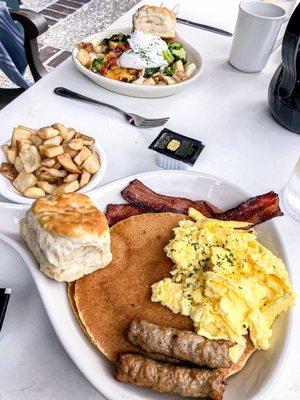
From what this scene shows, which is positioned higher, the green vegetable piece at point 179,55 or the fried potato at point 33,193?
the green vegetable piece at point 179,55

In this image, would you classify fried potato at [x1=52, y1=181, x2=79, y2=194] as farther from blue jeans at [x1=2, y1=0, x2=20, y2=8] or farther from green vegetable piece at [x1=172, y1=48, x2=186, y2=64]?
blue jeans at [x1=2, y1=0, x2=20, y2=8]

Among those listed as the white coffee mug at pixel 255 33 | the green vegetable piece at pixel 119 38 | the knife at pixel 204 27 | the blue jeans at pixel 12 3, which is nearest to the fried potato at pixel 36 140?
the green vegetable piece at pixel 119 38

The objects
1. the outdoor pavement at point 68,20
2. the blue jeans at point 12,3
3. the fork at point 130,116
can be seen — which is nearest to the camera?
the fork at point 130,116

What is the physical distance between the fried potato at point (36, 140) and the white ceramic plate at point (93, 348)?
26cm

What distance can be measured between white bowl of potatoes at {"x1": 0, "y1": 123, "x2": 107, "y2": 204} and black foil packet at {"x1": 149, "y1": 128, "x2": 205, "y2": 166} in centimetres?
22

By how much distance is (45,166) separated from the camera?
1.26 m

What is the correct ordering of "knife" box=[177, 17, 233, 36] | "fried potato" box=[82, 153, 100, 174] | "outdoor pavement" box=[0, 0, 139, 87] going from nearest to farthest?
"fried potato" box=[82, 153, 100, 174]
"knife" box=[177, 17, 233, 36]
"outdoor pavement" box=[0, 0, 139, 87]

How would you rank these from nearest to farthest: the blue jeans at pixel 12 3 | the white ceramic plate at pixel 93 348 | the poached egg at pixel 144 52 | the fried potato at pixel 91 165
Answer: the white ceramic plate at pixel 93 348
the fried potato at pixel 91 165
the poached egg at pixel 144 52
the blue jeans at pixel 12 3

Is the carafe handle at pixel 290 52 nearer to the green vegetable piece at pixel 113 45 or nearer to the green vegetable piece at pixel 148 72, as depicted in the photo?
the green vegetable piece at pixel 148 72

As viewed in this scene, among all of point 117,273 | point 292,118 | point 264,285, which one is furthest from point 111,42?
point 264,285

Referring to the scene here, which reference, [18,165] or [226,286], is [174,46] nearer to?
[18,165]

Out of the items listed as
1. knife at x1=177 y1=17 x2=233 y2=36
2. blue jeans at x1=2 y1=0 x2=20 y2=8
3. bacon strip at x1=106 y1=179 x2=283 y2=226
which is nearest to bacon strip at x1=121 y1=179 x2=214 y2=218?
bacon strip at x1=106 y1=179 x2=283 y2=226

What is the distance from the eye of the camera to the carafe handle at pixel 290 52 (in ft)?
4.54

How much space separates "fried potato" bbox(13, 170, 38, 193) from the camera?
122 centimetres
